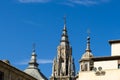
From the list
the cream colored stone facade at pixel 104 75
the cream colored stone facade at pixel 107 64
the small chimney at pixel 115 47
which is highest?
the small chimney at pixel 115 47

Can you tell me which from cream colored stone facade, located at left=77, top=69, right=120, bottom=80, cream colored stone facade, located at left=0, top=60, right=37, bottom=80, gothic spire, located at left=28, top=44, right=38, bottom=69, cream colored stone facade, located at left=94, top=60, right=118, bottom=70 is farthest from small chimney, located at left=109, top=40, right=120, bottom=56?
gothic spire, located at left=28, top=44, right=38, bottom=69

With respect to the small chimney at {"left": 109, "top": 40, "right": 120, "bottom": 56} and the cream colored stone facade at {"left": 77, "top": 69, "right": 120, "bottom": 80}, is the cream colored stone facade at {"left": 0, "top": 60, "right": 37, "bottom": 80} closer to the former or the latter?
the cream colored stone facade at {"left": 77, "top": 69, "right": 120, "bottom": 80}

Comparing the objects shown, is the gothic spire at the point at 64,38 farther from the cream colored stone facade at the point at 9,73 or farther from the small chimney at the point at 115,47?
the small chimney at the point at 115,47

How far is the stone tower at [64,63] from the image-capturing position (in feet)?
518

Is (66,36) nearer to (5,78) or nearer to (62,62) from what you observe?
Result: (62,62)

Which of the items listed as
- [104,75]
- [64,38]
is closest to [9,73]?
[104,75]

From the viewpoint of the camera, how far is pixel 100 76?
5975 cm

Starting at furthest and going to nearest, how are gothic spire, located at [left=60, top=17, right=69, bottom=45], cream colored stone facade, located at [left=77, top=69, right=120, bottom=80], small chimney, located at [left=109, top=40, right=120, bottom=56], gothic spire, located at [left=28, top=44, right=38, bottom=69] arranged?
1. gothic spire, located at [left=60, top=17, right=69, bottom=45]
2. gothic spire, located at [left=28, top=44, right=38, bottom=69]
3. small chimney, located at [left=109, top=40, right=120, bottom=56]
4. cream colored stone facade, located at [left=77, top=69, right=120, bottom=80]

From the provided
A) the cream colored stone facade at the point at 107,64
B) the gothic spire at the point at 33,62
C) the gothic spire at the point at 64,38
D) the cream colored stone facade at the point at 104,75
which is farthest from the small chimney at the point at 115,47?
the gothic spire at the point at 64,38

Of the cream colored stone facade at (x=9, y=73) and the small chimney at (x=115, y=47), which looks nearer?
the cream colored stone facade at (x=9, y=73)

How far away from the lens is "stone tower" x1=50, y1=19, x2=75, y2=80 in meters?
158

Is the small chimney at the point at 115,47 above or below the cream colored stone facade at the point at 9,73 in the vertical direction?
above

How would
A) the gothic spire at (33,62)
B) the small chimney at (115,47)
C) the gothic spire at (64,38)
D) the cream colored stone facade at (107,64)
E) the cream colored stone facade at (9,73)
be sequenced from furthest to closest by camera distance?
the gothic spire at (64,38)
the gothic spire at (33,62)
the small chimney at (115,47)
the cream colored stone facade at (107,64)
the cream colored stone facade at (9,73)

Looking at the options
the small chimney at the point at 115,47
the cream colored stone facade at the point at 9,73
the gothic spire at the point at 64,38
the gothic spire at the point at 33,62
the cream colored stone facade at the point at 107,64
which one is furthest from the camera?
the gothic spire at the point at 64,38
